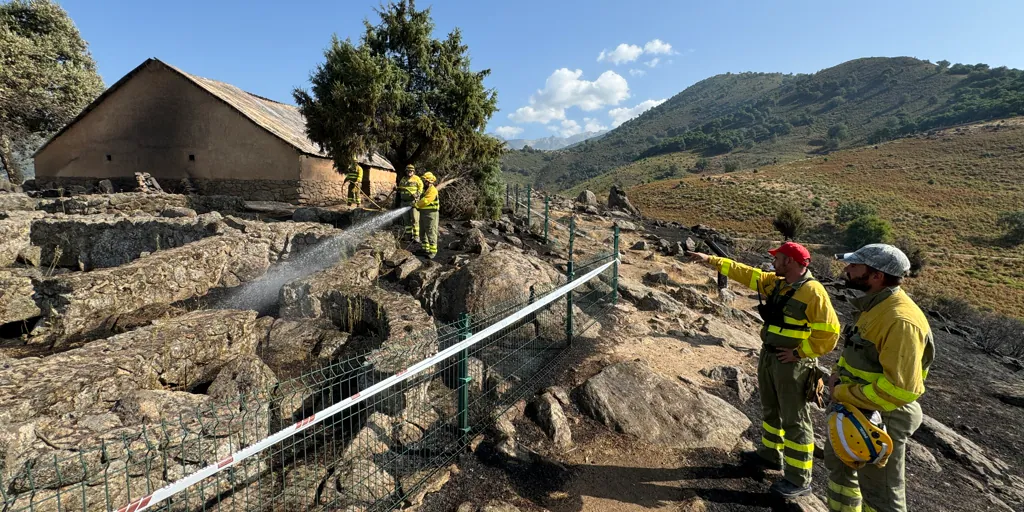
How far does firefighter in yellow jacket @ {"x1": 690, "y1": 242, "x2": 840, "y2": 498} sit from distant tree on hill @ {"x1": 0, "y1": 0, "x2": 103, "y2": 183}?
30343 mm

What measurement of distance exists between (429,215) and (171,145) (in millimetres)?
14323

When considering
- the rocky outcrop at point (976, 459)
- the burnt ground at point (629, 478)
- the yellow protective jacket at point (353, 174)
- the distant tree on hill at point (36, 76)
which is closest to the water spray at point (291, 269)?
the yellow protective jacket at point (353, 174)

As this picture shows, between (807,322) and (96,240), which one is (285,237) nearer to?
(96,240)

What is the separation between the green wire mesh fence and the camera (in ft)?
8.70

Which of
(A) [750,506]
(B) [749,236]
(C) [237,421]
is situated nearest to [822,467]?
(A) [750,506]

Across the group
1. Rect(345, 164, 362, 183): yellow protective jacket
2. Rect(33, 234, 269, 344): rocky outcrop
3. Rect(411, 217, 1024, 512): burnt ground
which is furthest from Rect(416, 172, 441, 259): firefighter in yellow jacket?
Rect(411, 217, 1024, 512): burnt ground

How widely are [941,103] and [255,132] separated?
131088 mm

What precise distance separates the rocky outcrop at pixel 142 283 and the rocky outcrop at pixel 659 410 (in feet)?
22.1

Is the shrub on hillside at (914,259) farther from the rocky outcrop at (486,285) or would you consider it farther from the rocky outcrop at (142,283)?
the rocky outcrop at (142,283)

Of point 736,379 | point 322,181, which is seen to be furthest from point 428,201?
point 322,181

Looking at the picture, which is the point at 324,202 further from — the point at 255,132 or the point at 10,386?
the point at 10,386

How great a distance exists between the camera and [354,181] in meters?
12.4

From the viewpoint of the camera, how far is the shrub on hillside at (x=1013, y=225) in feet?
111

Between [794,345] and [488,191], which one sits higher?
[488,191]
